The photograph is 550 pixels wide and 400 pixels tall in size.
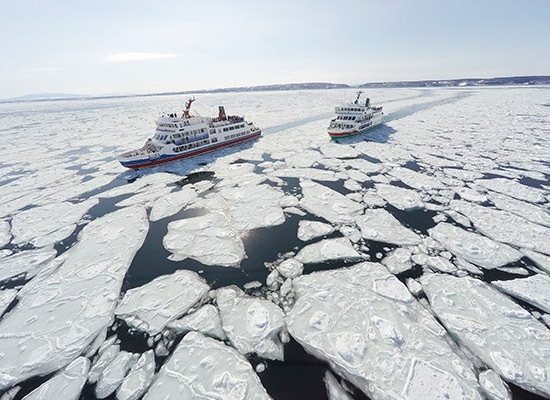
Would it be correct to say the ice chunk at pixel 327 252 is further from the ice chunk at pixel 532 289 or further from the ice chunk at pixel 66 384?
the ice chunk at pixel 66 384

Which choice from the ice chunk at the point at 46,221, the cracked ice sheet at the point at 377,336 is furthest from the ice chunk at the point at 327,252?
the ice chunk at the point at 46,221

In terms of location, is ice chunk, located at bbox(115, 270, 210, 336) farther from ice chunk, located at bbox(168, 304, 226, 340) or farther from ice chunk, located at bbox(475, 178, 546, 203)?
ice chunk, located at bbox(475, 178, 546, 203)

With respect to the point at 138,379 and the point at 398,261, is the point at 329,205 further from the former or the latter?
the point at 138,379

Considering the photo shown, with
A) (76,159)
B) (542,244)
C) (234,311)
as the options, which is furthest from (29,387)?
(76,159)

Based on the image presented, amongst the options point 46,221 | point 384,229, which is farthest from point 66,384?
point 384,229

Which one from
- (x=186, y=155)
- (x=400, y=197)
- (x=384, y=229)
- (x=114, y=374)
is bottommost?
(x=186, y=155)

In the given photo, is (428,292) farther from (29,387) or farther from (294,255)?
(29,387)
